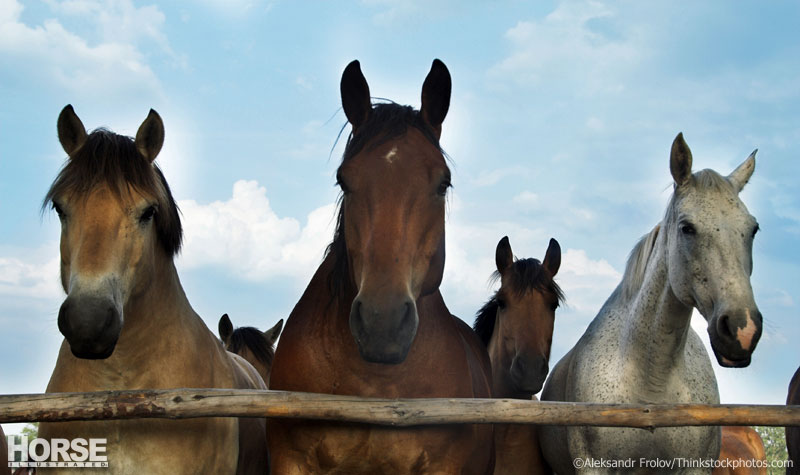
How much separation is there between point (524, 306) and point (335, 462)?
3.07 metres

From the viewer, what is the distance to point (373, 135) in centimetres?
370

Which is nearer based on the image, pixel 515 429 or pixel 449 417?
pixel 449 417

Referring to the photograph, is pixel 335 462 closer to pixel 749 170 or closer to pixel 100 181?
pixel 100 181

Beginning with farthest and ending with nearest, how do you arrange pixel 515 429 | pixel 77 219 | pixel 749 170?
pixel 515 429 < pixel 749 170 < pixel 77 219

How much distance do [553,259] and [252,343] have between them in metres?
3.55

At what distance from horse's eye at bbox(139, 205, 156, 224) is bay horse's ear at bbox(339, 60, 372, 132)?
3.86 feet

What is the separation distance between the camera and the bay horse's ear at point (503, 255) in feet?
22.5

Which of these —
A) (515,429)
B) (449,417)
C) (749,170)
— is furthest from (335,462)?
(749,170)

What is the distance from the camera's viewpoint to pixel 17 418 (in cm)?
369

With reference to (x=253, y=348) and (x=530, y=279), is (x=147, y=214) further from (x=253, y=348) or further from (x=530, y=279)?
(x=253, y=348)

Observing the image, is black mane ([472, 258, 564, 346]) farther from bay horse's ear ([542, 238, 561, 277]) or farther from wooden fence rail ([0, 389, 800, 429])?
wooden fence rail ([0, 389, 800, 429])

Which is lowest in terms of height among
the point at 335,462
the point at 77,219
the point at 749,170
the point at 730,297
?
the point at 335,462

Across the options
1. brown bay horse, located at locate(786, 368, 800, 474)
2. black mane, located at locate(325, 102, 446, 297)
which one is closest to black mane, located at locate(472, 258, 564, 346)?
brown bay horse, located at locate(786, 368, 800, 474)

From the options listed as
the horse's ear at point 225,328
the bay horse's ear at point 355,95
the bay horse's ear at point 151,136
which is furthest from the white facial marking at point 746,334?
the horse's ear at point 225,328
